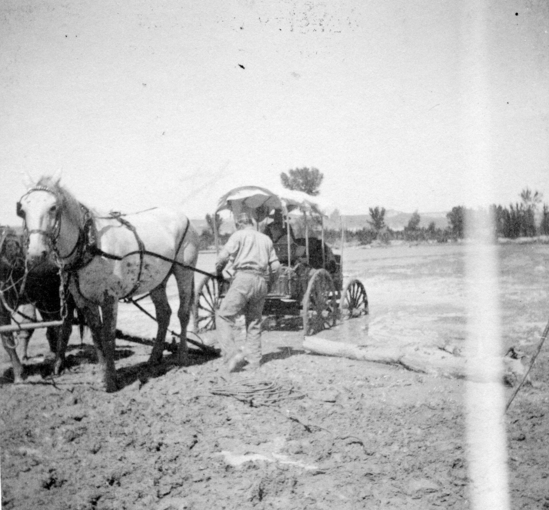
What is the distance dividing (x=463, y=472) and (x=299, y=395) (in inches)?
70.1

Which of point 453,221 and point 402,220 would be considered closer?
point 453,221

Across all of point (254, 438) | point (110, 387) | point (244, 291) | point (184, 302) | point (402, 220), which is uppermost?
point (402, 220)

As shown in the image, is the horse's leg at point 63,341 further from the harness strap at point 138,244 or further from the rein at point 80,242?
the rein at point 80,242

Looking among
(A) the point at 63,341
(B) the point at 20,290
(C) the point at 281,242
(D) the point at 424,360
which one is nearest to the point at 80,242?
(B) the point at 20,290

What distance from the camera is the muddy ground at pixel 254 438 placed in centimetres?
292

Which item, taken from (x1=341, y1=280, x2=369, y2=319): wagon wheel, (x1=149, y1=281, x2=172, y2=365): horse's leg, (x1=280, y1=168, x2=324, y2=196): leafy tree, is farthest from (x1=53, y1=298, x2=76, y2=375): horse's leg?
(x1=280, y1=168, x2=324, y2=196): leafy tree

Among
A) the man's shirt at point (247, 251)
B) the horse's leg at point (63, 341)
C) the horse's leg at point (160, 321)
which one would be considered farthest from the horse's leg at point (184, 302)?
the horse's leg at point (63, 341)

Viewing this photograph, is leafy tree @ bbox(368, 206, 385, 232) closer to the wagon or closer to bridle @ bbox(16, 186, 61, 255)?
the wagon

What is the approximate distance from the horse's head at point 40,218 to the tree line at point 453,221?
4.04m

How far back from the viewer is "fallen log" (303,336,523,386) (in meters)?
4.61

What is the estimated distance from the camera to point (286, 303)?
7762mm

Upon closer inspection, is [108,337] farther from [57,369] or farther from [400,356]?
[400,356]

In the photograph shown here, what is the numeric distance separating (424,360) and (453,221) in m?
45.5

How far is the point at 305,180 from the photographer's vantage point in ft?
60.4
